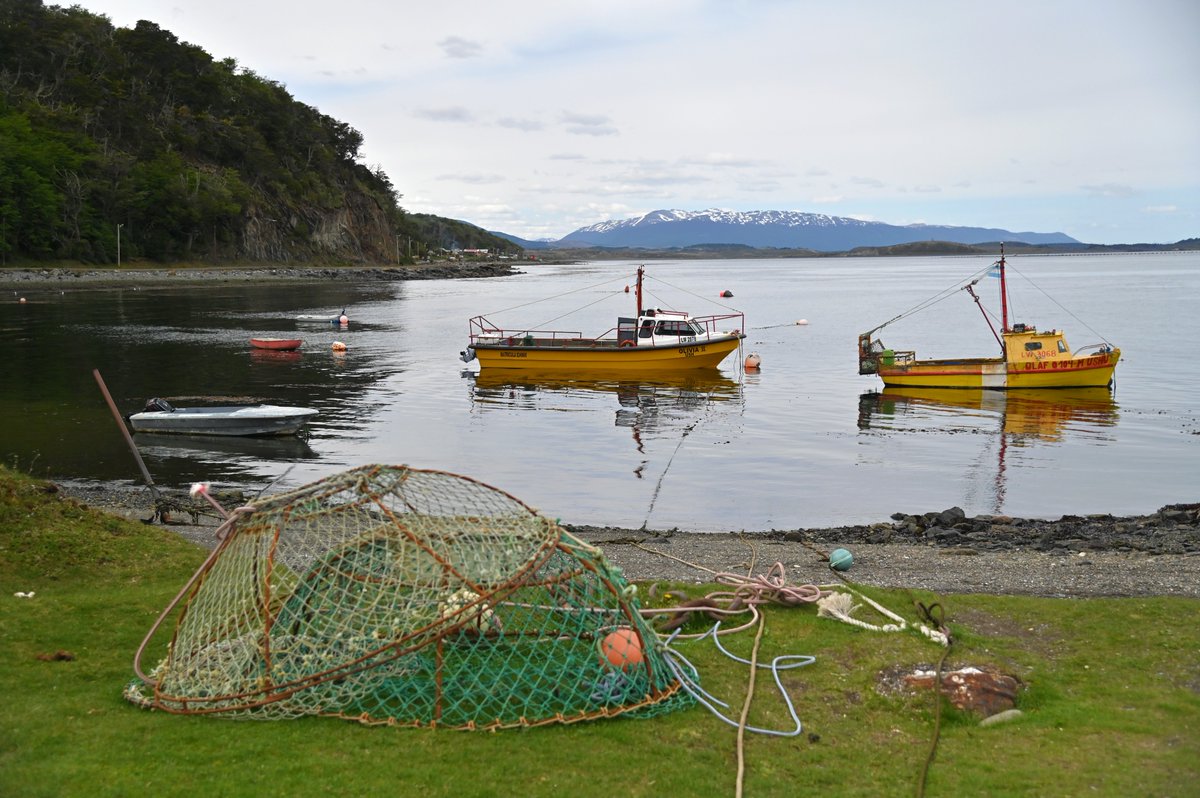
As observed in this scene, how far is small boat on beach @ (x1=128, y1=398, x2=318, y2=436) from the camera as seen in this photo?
92.6 feet

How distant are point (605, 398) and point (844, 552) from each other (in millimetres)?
25915

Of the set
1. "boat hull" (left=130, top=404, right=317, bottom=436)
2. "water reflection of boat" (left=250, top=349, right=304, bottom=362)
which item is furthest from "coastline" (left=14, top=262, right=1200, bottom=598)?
"water reflection of boat" (left=250, top=349, right=304, bottom=362)

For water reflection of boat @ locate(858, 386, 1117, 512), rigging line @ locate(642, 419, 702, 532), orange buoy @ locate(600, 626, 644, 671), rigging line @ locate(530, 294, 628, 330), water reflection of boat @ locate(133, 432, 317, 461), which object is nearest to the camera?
orange buoy @ locate(600, 626, 644, 671)

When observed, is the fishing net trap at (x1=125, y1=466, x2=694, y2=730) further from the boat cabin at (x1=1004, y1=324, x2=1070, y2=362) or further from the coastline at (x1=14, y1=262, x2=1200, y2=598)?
the boat cabin at (x1=1004, y1=324, x2=1070, y2=362)

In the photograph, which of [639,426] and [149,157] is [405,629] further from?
[149,157]

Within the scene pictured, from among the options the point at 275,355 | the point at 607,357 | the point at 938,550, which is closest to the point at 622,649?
the point at 938,550

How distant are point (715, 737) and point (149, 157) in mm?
125771

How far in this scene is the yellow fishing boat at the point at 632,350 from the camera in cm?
4531

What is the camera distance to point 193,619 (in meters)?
8.92

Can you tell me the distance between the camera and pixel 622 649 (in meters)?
8.71

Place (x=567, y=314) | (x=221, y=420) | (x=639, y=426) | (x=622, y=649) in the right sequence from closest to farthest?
(x=622, y=649)
(x=221, y=420)
(x=639, y=426)
(x=567, y=314)

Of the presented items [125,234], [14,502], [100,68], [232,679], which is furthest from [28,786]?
[100,68]

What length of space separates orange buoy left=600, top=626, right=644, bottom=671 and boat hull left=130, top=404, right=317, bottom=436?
70.7ft

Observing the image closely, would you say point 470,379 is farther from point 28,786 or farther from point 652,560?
point 28,786
